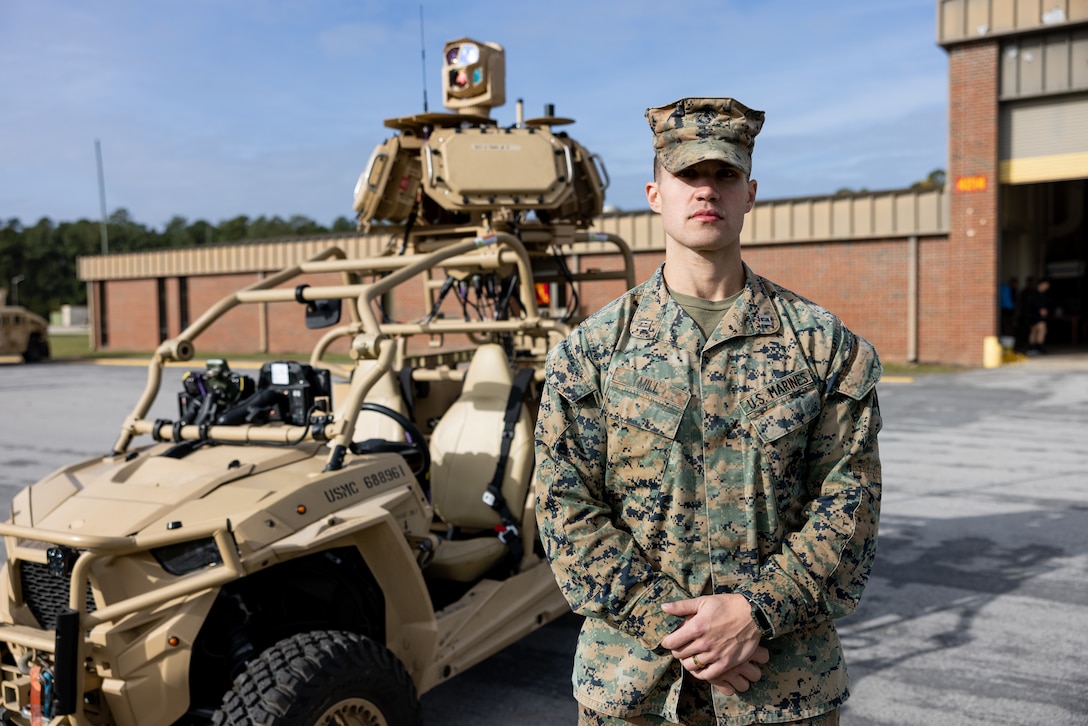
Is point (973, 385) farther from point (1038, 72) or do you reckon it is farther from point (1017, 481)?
point (1017, 481)

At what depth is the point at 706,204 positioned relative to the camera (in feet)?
6.56

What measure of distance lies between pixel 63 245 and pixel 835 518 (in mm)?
82559

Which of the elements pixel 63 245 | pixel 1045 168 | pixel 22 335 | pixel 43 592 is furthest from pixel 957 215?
pixel 63 245

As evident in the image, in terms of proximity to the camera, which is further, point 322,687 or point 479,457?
point 479,457

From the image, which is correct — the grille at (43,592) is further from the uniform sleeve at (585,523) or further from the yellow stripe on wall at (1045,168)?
the yellow stripe on wall at (1045,168)

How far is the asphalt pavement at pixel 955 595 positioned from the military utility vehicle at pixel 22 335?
17372 mm

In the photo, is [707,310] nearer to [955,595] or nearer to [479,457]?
[479,457]

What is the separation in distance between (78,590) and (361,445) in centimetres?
140

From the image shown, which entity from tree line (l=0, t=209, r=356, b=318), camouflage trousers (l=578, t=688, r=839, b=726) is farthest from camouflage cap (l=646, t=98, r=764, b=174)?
tree line (l=0, t=209, r=356, b=318)

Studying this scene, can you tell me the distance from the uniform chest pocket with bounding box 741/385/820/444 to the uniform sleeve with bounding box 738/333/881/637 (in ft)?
0.17

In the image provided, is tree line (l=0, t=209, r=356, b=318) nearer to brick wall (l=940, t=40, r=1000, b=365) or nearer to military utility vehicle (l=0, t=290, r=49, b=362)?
military utility vehicle (l=0, t=290, r=49, b=362)

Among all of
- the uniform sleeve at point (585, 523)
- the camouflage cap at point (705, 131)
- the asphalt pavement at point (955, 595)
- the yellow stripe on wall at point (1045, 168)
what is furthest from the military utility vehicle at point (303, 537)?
the yellow stripe on wall at point (1045, 168)

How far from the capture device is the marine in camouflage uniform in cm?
195

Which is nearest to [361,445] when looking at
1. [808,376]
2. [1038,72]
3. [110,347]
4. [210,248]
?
[808,376]
